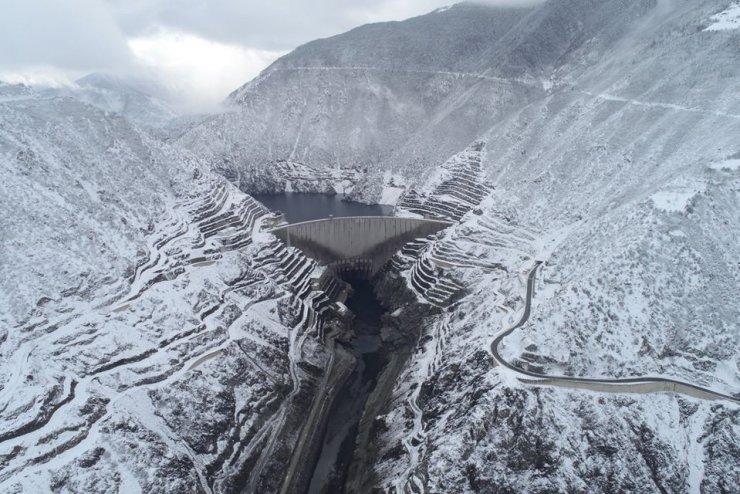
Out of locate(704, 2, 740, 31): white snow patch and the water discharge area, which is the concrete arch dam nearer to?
the water discharge area

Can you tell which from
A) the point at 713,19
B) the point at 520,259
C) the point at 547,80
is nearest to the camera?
the point at 520,259

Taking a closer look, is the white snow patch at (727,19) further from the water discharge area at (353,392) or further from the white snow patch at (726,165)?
the water discharge area at (353,392)

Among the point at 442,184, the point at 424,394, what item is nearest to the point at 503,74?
the point at 442,184

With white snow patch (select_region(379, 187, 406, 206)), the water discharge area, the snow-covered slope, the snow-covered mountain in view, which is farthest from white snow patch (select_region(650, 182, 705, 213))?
white snow patch (select_region(379, 187, 406, 206))

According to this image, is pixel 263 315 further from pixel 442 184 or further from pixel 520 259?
pixel 442 184

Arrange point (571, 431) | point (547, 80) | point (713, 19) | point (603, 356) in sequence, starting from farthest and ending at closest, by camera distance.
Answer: point (547, 80)
point (713, 19)
point (603, 356)
point (571, 431)

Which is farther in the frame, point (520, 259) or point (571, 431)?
point (520, 259)

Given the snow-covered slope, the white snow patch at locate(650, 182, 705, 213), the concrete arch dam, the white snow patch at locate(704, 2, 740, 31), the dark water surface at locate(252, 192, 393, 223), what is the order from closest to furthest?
the snow-covered slope < the white snow patch at locate(650, 182, 705, 213) < the white snow patch at locate(704, 2, 740, 31) < the concrete arch dam < the dark water surface at locate(252, 192, 393, 223)
